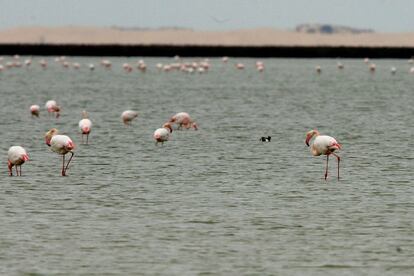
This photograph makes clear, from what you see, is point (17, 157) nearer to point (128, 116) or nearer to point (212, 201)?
point (212, 201)

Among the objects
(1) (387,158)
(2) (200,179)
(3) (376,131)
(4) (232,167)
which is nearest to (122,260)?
(2) (200,179)

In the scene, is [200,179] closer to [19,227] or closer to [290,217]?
[290,217]

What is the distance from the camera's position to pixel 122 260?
19.2 meters

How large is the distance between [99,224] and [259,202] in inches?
167

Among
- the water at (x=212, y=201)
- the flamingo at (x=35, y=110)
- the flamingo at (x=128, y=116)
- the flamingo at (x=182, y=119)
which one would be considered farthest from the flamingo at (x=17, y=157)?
the flamingo at (x=35, y=110)

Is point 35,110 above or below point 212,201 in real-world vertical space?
below

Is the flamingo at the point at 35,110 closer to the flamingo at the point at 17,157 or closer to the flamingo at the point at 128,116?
the flamingo at the point at 128,116

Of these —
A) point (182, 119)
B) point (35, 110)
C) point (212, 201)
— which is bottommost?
point (35, 110)

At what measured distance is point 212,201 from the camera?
2556cm

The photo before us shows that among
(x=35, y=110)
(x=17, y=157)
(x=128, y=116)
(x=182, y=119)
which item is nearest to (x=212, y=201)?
(x=17, y=157)

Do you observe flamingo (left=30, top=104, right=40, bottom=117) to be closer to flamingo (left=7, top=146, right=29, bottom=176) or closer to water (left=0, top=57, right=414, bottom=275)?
water (left=0, top=57, right=414, bottom=275)

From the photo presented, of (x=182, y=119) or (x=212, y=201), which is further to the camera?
(x=182, y=119)

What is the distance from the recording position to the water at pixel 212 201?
1934 cm

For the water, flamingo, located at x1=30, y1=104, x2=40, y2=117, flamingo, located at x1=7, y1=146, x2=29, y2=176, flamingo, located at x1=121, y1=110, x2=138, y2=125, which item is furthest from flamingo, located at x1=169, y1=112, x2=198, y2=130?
flamingo, located at x1=7, y1=146, x2=29, y2=176
